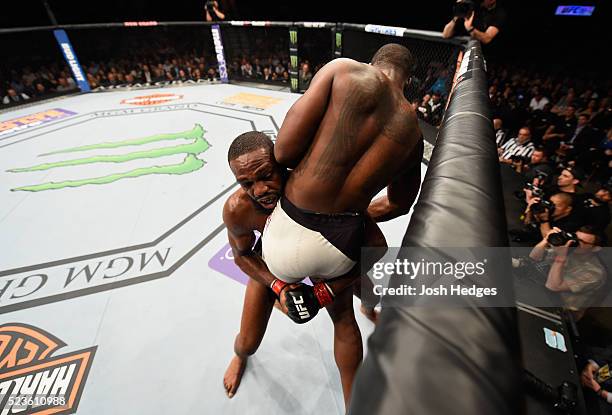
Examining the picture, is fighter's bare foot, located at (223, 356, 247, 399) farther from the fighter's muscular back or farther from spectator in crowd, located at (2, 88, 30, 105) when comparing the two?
spectator in crowd, located at (2, 88, 30, 105)

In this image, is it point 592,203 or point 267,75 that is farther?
point 267,75

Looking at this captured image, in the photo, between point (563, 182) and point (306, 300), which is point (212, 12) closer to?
point (563, 182)

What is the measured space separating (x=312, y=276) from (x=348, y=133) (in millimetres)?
648

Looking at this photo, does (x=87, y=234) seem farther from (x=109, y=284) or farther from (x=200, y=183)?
(x=200, y=183)

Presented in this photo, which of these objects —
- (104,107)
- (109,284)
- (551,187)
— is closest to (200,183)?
(109,284)

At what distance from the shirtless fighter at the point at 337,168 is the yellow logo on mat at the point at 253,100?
5866 mm

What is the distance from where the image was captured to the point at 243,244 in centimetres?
141

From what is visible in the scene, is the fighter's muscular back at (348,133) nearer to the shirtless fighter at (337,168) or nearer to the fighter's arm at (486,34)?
the shirtless fighter at (337,168)

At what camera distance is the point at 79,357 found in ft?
6.17

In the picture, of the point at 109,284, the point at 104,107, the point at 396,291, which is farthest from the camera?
the point at 104,107

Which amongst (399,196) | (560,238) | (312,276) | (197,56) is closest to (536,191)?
(560,238)

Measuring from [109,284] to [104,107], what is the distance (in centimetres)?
628

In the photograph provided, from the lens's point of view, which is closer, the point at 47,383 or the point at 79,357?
the point at 47,383

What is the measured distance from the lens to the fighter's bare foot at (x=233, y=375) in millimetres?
1687
